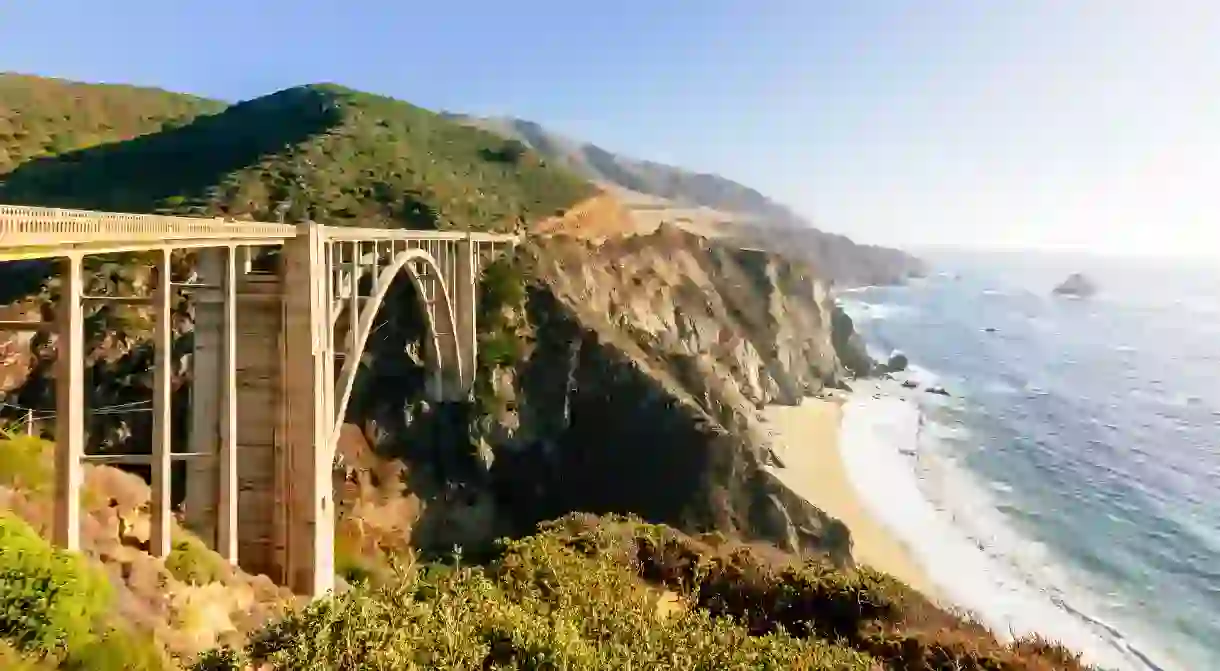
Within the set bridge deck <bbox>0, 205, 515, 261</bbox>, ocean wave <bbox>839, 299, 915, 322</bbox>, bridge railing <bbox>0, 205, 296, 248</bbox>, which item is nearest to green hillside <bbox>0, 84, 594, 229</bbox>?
bridge deck <bbox>0, 205, 515, 261</bbox>

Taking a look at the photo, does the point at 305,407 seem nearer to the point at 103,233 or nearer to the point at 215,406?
the point at 215,406

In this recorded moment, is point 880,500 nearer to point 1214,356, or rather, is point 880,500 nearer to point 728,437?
point 728,437

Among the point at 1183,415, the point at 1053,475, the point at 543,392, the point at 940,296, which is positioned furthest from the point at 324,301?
the point at 940,296

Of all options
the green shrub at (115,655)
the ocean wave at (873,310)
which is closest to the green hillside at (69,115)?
the green shrub at (115,655)

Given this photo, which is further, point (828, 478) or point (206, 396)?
point (828, 478)

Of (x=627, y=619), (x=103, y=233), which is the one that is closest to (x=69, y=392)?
(x=103, y=233)

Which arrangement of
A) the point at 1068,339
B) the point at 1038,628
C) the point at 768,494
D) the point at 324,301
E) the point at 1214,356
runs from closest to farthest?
the point at 324,301
the point at 1038,628
the point at 768,494
the point at 1214,356
the point at 1068,339

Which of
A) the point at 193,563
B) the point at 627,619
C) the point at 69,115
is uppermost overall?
the point at 69,115
